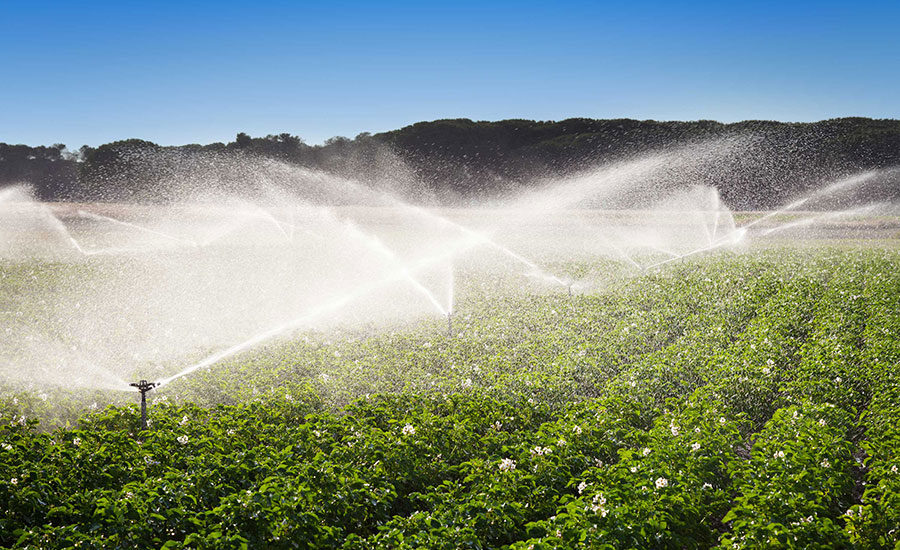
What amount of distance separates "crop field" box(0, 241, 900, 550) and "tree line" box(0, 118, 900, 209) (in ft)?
154

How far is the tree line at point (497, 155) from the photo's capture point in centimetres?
5566

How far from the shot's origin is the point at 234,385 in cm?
1039

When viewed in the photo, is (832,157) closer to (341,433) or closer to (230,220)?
(230,220)

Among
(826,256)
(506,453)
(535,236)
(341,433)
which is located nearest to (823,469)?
(506,453)

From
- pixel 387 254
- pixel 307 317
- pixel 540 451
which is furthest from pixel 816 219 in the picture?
pixel 540 451

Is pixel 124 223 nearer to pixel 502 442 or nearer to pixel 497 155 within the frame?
pixel 502 442

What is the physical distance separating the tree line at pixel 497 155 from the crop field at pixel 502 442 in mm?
46796

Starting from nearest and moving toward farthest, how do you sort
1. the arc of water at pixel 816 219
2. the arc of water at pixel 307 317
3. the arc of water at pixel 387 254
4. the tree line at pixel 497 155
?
the arc of water at pixel 307 317, the arc of water at pixel 387 254, the arc of water at pixel 816 219, the tree line at pixel 497 155

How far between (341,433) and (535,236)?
108ft

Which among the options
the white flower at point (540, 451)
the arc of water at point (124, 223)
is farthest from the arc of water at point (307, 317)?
the arc of water at point (124, 223)

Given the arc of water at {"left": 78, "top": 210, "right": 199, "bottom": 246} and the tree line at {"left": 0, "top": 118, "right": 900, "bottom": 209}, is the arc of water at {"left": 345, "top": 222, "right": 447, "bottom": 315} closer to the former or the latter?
the arc of water at {"left": 78, "top": 210, "right": 199, "bottom": 246}

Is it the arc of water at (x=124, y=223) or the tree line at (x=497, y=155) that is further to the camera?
the tree line at (x=497, y=155)

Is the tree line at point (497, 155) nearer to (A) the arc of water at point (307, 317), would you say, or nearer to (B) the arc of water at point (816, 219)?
(B) the arc of water at point (816, 219)

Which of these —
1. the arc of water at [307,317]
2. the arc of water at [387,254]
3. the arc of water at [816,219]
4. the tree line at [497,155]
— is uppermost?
the tree line at [497,155]
